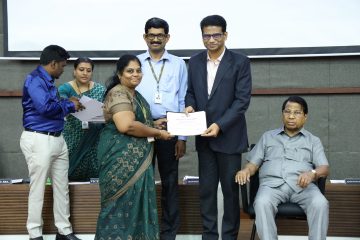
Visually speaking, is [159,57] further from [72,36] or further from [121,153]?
[72,36]

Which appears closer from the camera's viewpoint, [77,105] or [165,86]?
[165,86]

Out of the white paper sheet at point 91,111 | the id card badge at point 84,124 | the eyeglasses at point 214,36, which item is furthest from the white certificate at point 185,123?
the id card badge at point 84,124

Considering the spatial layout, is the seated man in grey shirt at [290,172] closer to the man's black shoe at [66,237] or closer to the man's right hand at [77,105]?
the man's right hand at [77,105]

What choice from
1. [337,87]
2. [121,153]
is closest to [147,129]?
[121,153]

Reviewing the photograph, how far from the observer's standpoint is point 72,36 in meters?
5.17

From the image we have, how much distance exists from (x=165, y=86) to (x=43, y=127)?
0.92 metres

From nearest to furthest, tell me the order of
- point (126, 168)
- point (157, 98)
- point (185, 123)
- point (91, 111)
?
point (126, 168) < point (185, 123) < point (157, 98) < point (91, 111)

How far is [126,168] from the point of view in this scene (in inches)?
128

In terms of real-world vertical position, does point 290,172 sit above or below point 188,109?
below

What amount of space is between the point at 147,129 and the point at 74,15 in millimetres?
2346

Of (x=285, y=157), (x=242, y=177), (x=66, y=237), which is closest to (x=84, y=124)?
(x=66, y=237)

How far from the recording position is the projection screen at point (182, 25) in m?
4.91

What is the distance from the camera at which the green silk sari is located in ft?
10.6

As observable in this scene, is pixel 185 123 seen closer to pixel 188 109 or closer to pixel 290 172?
pixel 188 109
